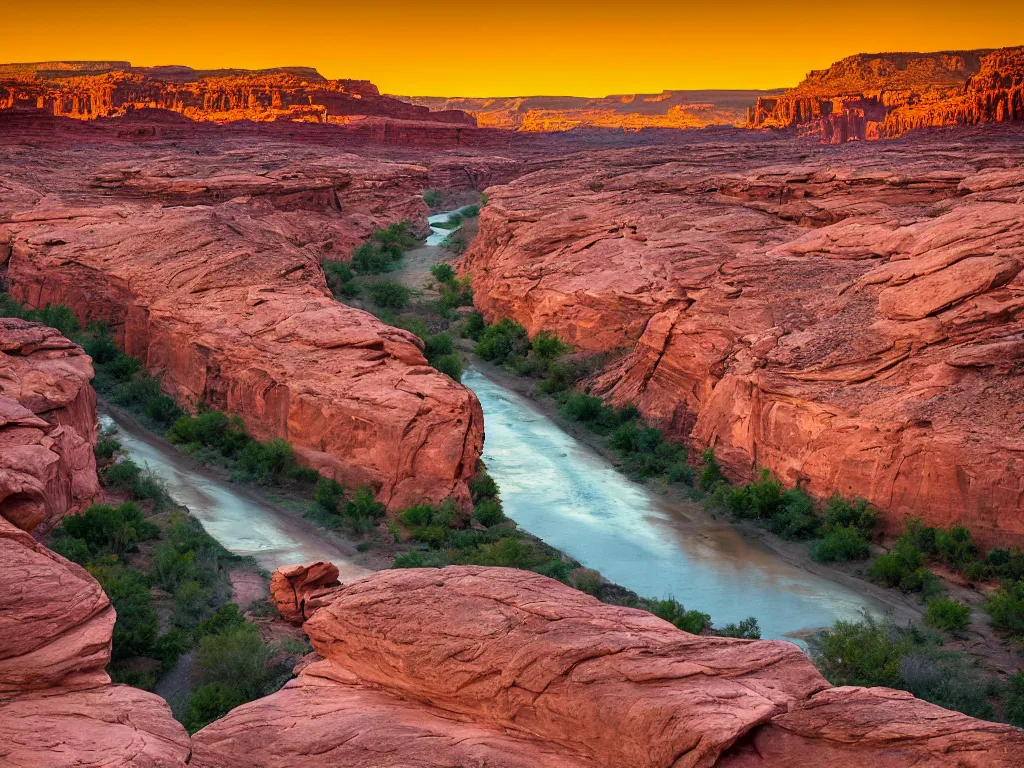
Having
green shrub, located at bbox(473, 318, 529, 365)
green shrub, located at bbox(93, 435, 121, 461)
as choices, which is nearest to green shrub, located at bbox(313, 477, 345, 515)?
green shrub, located at bbox(93, 435, 121, 461)

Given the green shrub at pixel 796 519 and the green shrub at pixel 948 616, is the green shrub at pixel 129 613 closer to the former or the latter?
the green shrub at pixel 948 616

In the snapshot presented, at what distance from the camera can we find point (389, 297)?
43.4 m

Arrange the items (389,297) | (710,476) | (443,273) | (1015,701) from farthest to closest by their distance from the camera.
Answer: (443,273) → (389,297) → (710,476) → (1015,701)

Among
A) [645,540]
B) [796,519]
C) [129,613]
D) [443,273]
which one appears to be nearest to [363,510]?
[645,540]

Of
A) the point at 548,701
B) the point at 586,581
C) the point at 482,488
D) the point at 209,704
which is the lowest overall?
the point at 586,581

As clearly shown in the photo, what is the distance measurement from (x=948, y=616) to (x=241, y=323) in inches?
674

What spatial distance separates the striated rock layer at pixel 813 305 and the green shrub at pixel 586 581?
6249 millimetres

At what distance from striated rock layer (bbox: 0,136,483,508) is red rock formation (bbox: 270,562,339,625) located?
18.8 ft

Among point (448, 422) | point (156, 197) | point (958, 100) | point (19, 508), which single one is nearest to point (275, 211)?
point (156, 197)

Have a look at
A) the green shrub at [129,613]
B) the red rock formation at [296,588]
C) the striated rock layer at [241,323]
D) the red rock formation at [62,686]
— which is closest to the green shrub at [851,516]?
the striated rock layer at [241,323]

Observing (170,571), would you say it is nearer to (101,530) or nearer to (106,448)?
(101,530)

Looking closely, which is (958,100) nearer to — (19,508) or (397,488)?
(397,488)

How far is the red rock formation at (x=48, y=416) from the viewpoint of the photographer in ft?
54.6

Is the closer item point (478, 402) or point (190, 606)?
point (190, 606)
